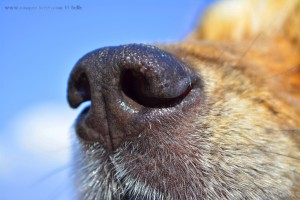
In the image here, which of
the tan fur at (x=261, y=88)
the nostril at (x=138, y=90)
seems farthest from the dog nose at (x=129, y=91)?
the tan fur at (x=261, y=88)

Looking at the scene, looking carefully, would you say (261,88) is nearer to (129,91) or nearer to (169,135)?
(169,135)

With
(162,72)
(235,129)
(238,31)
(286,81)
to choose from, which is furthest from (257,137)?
(238,31)

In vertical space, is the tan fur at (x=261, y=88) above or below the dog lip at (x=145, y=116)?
below

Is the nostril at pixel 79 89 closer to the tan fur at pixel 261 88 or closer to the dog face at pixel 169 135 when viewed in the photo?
the dog face at pixel 169 135

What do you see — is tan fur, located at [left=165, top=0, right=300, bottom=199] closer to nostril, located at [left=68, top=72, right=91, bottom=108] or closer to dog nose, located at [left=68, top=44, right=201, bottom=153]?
dog nose, located at [left=68, top=44, right=201, bottom=153]

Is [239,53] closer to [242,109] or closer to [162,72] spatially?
[242,109]

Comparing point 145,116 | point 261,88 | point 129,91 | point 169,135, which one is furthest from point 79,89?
point 261,88

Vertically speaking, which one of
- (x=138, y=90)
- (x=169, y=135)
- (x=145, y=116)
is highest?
(x=138, y=90)

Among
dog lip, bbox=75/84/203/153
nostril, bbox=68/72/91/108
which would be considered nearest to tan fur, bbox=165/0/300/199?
dog lip, bbox=75/84/203/153
